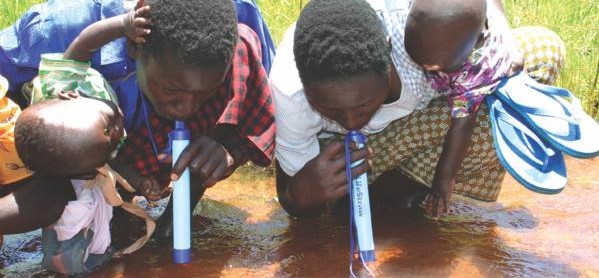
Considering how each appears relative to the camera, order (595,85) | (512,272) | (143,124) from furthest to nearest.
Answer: (595,85) → (143,124) → (512,272)

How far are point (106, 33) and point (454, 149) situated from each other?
1251mm

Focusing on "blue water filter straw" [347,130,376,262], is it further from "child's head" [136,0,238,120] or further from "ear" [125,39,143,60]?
"ear" [125,39,143,60]

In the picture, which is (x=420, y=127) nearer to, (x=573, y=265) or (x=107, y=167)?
(x=573, y=265)

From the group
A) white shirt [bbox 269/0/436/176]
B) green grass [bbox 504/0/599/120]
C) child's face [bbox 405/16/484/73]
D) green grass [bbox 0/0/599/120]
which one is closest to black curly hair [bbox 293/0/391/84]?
child's face [bbox 405/16/484/73]

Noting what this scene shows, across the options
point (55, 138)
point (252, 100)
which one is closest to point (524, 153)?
point (252, 100)

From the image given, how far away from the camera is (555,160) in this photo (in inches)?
104

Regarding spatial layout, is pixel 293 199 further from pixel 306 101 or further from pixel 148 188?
pixel 148 188

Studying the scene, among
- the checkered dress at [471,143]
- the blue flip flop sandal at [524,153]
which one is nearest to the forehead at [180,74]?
the checkered dress at [471,143]

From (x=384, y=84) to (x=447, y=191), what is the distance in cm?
55

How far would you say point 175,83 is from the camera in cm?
234

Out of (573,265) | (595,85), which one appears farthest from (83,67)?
(595,85)

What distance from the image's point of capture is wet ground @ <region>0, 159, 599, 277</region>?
2.64 meters

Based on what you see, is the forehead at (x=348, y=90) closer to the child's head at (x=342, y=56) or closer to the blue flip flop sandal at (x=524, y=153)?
the child's head at (x=342, y=56)

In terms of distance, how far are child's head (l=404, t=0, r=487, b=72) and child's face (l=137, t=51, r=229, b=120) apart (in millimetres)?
632
